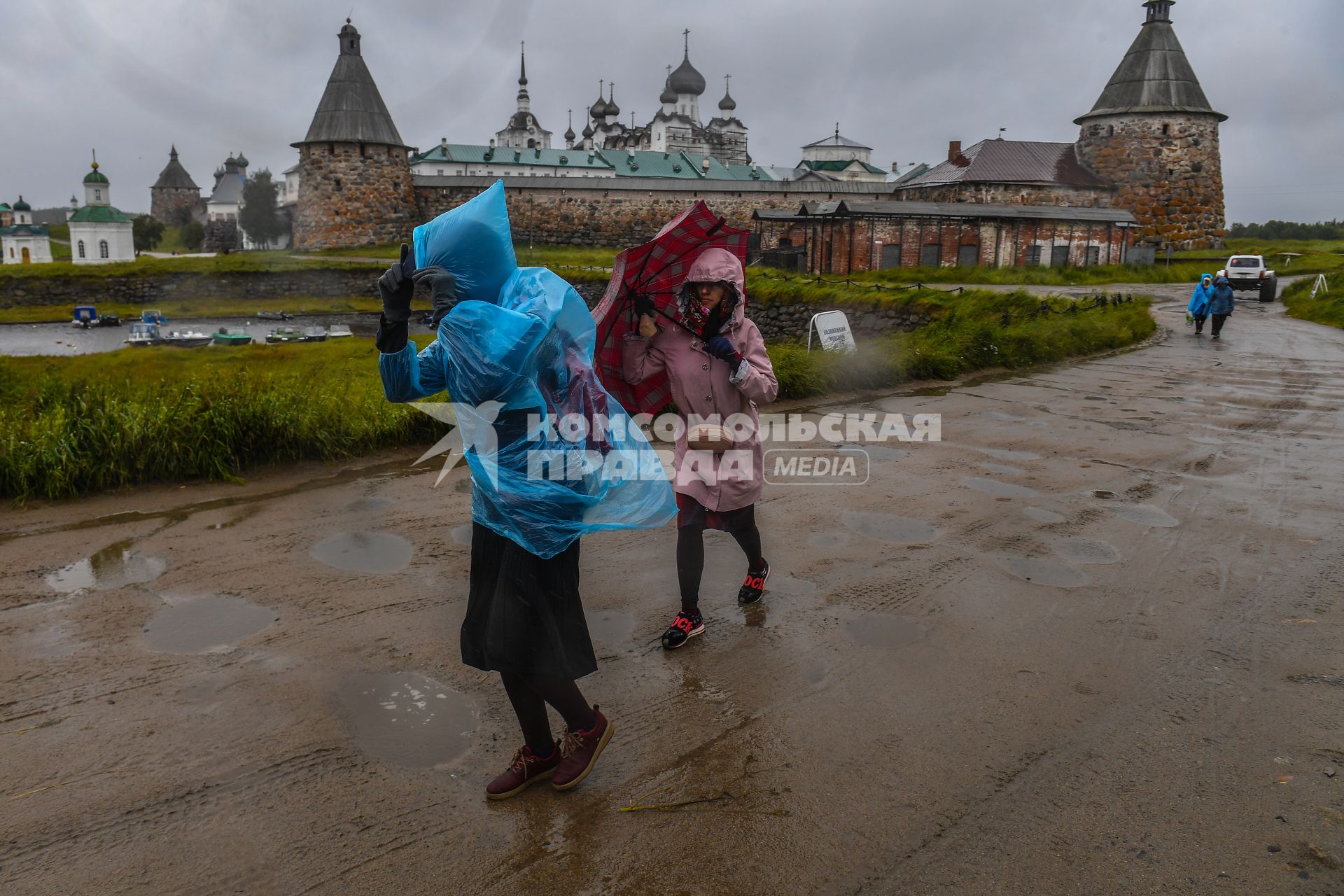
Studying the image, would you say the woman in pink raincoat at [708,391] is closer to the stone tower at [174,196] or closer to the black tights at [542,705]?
the black tights at [542,705]

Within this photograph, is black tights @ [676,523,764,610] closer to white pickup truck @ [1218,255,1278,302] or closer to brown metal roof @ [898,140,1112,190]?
white pickup truck @ [1218,255,1278,302]

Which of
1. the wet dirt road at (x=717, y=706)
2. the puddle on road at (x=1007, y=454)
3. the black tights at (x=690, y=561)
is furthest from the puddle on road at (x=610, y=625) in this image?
the puddle on road at (x=1007, y=454)

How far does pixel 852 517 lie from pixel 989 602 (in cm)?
149

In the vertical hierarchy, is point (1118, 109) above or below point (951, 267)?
above

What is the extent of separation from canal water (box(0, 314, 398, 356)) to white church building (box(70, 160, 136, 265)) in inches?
1143

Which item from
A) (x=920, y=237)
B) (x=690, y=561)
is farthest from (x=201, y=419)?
(x=920, y=237)

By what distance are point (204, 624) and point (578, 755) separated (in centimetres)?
209

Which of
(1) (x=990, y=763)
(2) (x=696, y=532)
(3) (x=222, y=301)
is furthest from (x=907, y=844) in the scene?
(3) (x=222, y=301)

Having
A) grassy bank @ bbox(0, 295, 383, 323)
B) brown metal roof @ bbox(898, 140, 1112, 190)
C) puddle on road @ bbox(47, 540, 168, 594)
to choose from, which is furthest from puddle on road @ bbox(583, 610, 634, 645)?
brown metal roof @ bbox(898, 140, 1112, 190)

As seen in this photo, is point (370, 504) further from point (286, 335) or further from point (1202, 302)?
point (286, 335)

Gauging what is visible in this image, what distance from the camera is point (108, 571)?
15.0 feet

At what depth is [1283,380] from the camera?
1228 cm

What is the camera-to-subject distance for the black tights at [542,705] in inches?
108

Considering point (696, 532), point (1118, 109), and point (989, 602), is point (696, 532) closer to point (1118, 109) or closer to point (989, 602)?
point (989, 602)
